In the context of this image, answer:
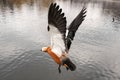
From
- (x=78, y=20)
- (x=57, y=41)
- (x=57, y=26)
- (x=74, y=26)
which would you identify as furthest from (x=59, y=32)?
(x=78, y=20)

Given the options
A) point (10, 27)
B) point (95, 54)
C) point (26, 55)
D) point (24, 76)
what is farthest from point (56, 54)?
point (10, 27)

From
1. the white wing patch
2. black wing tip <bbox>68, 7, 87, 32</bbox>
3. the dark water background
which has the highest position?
black wing tip <bbox>68, 7, 87, 32</bbox>

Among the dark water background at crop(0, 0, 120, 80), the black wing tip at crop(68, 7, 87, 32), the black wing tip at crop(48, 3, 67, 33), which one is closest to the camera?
the black wing tip at crop(48, 3, 67, 33)

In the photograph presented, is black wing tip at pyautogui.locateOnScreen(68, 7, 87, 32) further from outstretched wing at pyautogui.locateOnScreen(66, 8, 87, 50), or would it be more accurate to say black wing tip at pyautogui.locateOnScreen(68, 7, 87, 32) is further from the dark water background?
the dark water background

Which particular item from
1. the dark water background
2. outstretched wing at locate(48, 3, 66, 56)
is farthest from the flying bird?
the dark water background

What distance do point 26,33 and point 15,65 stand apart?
1526cm

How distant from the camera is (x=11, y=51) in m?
28.6

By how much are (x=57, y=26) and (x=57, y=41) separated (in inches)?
49.4

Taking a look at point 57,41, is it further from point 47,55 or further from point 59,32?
point 47,55

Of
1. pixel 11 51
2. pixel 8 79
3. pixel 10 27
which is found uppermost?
pixel 10 27

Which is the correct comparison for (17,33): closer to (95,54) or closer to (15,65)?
(15,65)

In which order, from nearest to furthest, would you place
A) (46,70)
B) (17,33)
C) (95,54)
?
1. (46,70)
2. (95,54)
3. (17,33)

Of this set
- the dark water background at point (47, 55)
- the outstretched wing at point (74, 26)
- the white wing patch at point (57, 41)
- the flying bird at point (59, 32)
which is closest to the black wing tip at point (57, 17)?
the flying bird at point (59, 32)

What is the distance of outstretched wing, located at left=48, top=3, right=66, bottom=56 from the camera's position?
7.90 meters
